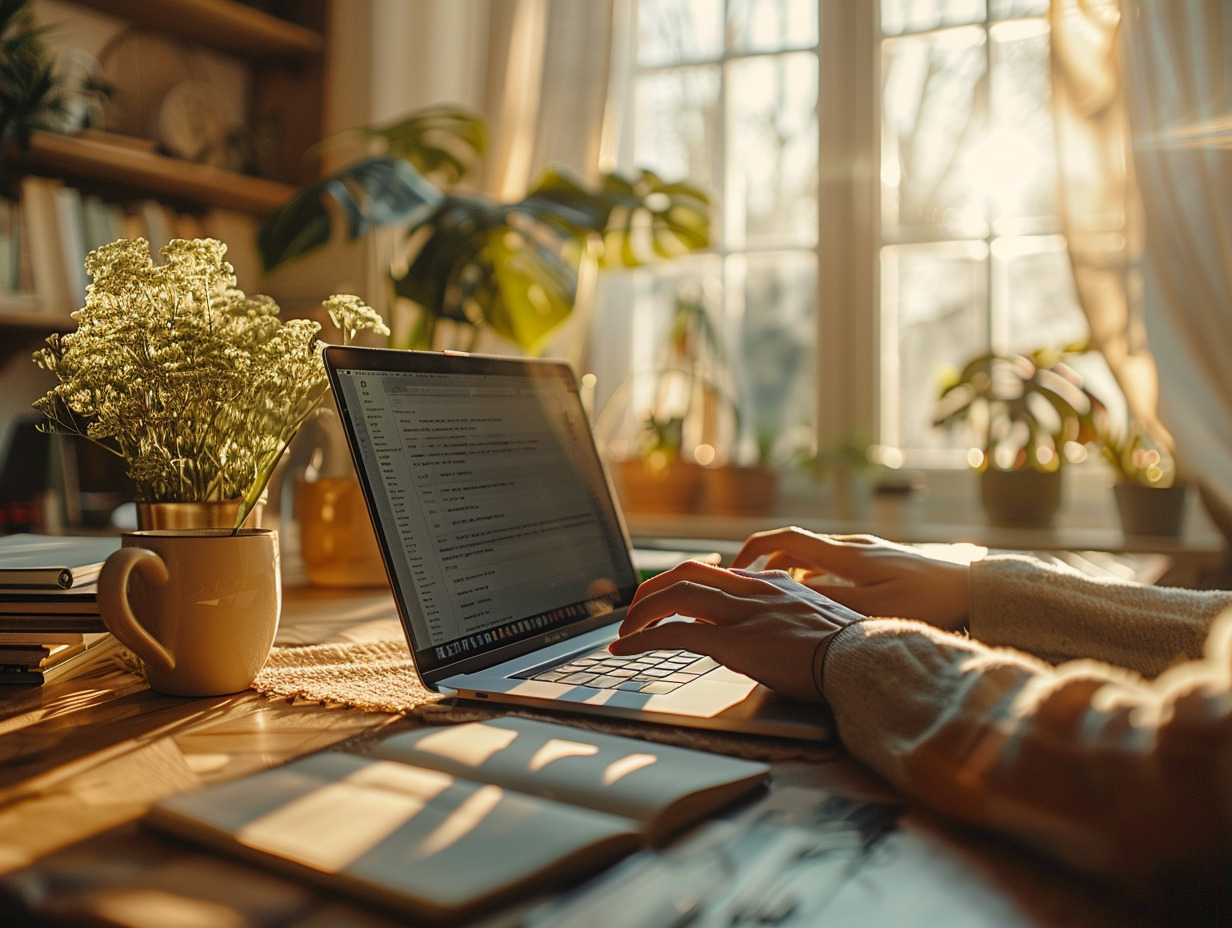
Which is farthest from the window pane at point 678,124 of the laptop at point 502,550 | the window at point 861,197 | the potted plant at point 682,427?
the laptop at point 502,550

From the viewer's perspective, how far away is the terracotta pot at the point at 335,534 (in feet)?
3.97

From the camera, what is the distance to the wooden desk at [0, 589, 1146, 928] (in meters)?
0.38

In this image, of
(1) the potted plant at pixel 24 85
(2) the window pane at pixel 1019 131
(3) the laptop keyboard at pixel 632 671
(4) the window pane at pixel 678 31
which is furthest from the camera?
(4) the window pane at pixel 678 31

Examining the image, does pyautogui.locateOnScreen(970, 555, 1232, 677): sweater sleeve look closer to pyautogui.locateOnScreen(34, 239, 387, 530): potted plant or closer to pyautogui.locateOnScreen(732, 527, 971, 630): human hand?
pyautogui.locateOnScreen(732, 527, 971, 630): human hand

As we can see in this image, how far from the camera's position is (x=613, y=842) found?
423mm

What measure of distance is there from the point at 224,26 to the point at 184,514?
216 centimetres

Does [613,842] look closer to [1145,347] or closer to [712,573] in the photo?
[712,573]

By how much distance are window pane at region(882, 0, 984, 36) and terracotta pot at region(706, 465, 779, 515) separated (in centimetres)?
114

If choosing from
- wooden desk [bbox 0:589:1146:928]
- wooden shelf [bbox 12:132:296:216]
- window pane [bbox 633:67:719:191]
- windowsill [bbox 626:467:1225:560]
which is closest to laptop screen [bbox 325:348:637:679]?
wooden desk [bbox 0:589:1146:928]

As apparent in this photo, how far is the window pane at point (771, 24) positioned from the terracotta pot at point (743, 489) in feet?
3.65

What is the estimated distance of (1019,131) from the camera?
2.37 meters

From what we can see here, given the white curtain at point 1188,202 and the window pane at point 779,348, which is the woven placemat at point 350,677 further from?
the window pane at point 779,348

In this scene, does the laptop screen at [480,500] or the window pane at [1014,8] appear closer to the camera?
the laptop screen at [480,500]

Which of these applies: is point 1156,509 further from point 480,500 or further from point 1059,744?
point 1059,744
